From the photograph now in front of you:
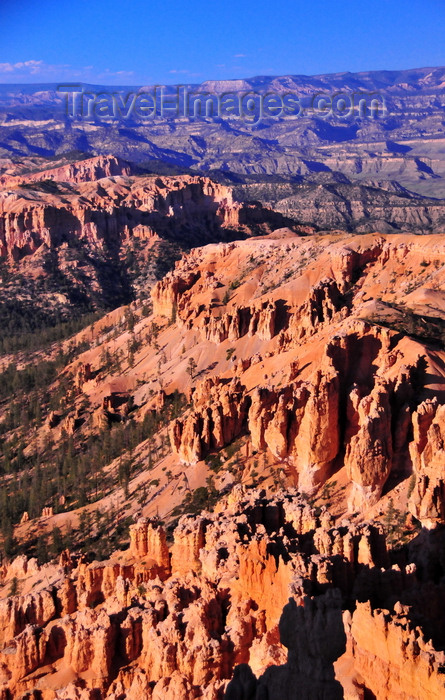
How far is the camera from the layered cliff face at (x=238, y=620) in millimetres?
25062

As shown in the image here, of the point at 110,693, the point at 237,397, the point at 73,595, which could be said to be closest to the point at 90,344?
the point at 237,397

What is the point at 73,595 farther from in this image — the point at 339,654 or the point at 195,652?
the point at 339,654

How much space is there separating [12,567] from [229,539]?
27920mm

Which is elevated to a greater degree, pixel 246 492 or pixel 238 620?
pixel 238 620

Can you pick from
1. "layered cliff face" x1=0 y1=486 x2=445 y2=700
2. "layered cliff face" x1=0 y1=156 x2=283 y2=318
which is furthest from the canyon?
"layered cliff face" x1=0 y1=156 x2=283 y2=318

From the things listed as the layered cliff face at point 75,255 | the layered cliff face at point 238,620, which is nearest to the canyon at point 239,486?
the layered cliff face at point 238,620

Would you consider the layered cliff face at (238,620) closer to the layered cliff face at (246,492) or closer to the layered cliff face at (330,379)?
the layered cliff face at (246,492)

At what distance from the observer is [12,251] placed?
186m

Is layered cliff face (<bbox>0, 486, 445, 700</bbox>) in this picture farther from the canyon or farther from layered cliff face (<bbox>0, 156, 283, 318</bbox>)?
layered cliff face (<bbox>0, 156, 283, 318</bbox>)

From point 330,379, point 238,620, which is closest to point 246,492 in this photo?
point 238,620

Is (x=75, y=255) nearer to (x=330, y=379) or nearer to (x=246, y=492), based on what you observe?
(x=330, y=379)

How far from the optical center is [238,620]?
31.0m

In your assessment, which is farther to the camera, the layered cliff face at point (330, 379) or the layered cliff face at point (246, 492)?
the layered cliff face at point (330, 379)

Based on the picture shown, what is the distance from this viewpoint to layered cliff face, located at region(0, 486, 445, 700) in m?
25.1
